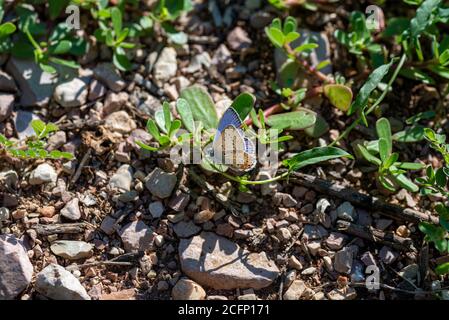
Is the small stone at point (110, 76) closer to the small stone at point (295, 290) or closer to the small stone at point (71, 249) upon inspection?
the small stone at point (71, 249)

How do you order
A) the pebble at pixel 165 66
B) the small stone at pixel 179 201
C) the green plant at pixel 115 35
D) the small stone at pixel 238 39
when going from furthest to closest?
the small stone at pixel 238 39, the pebble at pixel 165 66, the green plant at pixel 115 35, the small stone at pixel 179 201

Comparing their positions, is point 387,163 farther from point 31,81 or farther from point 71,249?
point 31,81

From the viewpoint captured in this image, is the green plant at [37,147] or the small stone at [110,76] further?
the small stone at [110,76]

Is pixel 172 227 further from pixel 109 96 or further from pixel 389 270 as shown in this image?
pixel 389 270

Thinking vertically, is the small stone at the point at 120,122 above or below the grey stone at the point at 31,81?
below

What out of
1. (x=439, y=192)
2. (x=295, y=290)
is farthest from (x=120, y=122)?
(x=439, y=192)

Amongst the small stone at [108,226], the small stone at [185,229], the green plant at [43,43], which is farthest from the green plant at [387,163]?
the green plant at [43,43]

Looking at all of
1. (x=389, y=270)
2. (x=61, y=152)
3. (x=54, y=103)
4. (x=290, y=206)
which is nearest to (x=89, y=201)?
(x=61, y=152)
